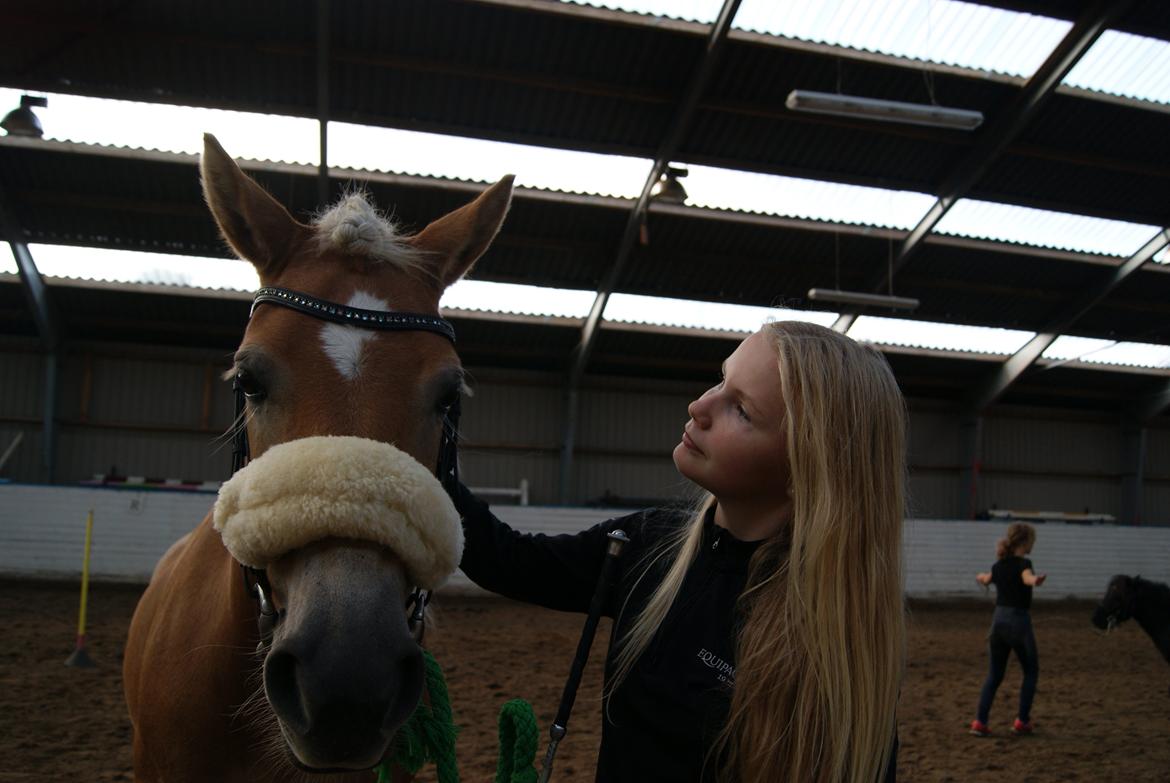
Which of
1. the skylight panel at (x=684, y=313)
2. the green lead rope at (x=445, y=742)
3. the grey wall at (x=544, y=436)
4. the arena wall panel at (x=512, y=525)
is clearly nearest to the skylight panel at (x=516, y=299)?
the skylight panel at (x=684, y=313)

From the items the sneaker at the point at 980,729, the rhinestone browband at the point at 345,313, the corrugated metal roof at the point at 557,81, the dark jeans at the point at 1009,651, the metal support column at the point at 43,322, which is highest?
the corrugated metal roof at the point at 557,81

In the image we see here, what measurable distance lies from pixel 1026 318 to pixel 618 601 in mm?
16050

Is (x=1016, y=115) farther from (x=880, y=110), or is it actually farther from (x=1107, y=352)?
(x=1107, y=352)

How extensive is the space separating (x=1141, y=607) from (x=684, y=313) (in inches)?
351

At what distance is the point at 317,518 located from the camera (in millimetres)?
1207

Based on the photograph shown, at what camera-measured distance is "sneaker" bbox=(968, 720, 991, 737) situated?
5750mm

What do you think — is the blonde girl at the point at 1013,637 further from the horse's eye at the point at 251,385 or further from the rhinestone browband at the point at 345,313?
the horse's eye at the point at 251,385

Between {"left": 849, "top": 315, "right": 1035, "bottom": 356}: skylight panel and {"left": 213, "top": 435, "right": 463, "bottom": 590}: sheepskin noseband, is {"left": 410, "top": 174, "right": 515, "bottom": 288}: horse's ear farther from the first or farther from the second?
{"left": 849, "top": 315, "right": 1035, "bottom": 356}: skylight panel

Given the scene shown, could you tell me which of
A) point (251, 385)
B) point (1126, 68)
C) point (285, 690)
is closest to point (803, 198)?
point (1126, 68)

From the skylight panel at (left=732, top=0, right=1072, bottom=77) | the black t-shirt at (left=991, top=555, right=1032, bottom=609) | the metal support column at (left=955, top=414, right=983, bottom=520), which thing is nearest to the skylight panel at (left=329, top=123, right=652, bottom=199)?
the skylight panel at (left=732, top=0, right=1072, bottom=77)

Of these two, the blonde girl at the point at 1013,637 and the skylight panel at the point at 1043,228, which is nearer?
the blonde girl at the point at 1013,637

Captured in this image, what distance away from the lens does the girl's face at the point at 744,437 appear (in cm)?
147

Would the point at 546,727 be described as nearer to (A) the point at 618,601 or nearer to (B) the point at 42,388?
(A) the point at 618,601

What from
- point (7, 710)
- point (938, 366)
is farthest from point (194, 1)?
point (938, 366)
